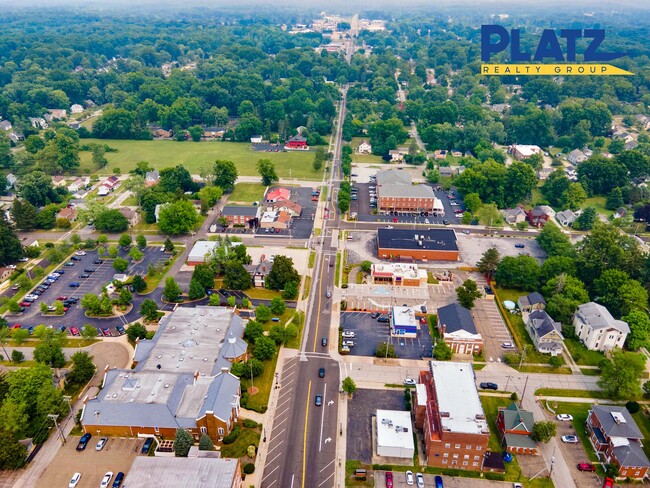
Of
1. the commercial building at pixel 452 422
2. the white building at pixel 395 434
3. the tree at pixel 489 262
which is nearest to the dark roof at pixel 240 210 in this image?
the tree at pixel 489 262

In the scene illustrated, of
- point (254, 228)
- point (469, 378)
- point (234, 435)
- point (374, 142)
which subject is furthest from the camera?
point (374, 142)

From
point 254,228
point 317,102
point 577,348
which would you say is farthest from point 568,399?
point 317,102

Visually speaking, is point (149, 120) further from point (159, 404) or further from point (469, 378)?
point (469, 378)

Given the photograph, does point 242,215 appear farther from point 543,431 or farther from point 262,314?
point 543,431

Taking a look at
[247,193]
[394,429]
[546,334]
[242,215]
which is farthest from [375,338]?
[247,193]

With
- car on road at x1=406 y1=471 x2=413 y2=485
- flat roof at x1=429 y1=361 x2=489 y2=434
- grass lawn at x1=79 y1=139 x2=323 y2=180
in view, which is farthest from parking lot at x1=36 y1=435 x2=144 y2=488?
grass lawn at x1=79 y1=139 x2=323 y2=180

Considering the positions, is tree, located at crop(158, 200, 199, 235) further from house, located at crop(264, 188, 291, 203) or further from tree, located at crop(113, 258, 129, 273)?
house, located at crop(264, 188, 291, 203)
